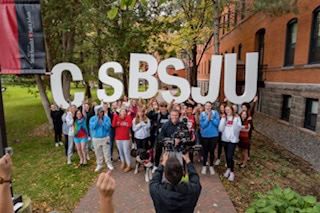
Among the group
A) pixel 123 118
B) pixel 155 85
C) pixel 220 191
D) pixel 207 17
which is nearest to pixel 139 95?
pixel 155 85

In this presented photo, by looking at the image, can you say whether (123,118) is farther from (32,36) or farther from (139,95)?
(32,36)

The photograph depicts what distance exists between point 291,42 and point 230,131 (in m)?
9.67

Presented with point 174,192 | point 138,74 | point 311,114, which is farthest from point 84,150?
point 311,114

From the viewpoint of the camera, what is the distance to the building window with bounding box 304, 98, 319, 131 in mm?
10359

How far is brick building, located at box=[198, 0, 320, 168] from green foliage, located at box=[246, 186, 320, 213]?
267 inches

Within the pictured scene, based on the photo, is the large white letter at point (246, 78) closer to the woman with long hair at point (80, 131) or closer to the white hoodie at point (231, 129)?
the white hoodie at point (231, 129)

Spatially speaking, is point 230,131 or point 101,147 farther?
point 101,147

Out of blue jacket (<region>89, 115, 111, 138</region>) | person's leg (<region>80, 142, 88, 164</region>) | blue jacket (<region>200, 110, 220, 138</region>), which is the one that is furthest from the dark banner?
blue jacket (<region>200, 110, 220, 138</region>)

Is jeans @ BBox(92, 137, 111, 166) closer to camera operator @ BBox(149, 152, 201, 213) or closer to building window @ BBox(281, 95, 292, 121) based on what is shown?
camera operator @ BBox(149, 152, 201, 213)

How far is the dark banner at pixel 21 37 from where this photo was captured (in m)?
3.66

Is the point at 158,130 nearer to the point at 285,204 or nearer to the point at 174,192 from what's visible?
the point at 285,204

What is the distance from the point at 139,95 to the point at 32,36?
4252 millimetres

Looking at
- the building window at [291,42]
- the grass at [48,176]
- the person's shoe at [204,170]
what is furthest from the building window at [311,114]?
the grass at [48,176]

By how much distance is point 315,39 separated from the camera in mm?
10570
